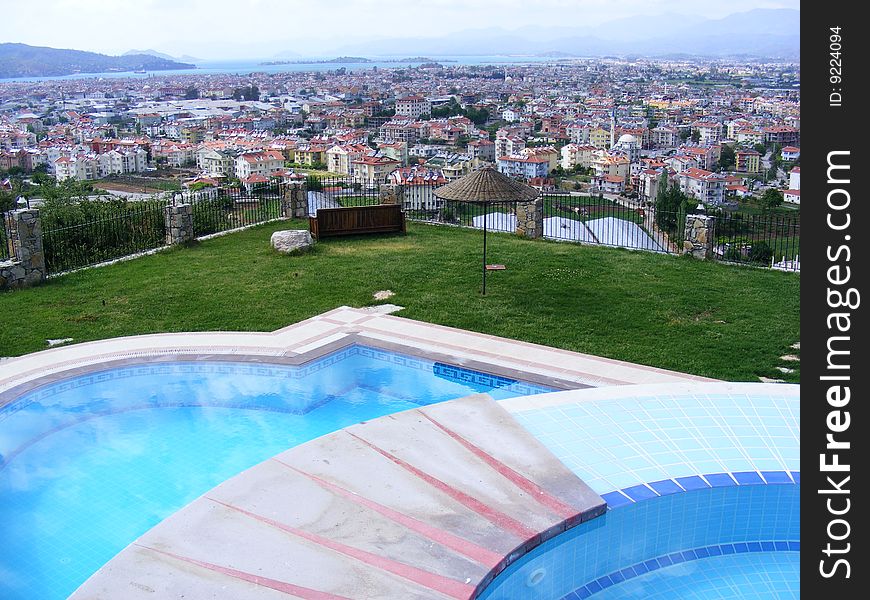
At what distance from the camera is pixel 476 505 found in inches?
209

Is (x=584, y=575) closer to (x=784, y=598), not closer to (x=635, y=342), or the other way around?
(x=784, y=598)

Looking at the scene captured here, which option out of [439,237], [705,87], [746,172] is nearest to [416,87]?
[705,87]

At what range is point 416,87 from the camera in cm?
19062

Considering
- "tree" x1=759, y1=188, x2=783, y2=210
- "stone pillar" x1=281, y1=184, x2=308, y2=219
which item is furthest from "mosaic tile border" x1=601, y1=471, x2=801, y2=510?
"tree" x1=759, y1=188, x2=783, y2=210

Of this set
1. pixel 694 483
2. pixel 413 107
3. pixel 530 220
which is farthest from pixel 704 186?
pixel 413 107

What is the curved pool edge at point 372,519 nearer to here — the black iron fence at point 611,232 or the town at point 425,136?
the black iron fence at point 611,232

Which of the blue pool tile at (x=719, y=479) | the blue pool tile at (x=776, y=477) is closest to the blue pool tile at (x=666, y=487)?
the blue pool tile at (x=719, y=479)

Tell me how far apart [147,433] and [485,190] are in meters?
5.05

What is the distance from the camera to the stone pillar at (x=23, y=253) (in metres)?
11.9

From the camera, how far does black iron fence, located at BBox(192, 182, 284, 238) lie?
54.5 feet

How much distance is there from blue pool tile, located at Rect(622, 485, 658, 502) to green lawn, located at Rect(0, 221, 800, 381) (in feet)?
10.1

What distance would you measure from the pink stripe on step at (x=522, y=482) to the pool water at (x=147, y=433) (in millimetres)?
1950

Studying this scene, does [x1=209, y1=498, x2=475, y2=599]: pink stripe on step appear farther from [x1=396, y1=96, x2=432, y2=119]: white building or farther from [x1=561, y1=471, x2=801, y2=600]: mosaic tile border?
[x1=396, y1=96, x2=432, y2=119]: white building

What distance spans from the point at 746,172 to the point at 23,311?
8549 centimetres
